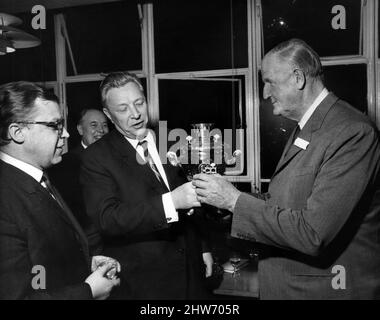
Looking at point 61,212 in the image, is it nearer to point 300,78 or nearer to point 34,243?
point 34,243

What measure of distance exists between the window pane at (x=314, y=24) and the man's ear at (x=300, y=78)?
130 cm

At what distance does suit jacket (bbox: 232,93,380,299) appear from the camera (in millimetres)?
1435

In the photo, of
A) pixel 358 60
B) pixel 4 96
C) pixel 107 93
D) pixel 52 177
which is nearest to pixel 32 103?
pixel 4 96

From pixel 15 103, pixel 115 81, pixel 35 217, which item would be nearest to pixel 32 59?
pixel 115 81

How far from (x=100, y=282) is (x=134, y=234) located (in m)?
0.40

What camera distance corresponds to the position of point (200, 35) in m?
2.80

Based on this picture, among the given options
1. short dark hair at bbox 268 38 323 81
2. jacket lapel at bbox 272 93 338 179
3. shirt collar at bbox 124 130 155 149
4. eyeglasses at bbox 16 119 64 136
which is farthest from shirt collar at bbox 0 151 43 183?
short dark hair at bbox 268 38 323 81

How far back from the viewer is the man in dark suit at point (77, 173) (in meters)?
2.19

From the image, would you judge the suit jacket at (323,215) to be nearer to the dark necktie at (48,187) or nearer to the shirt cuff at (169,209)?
the shirt cuff at (169,209)

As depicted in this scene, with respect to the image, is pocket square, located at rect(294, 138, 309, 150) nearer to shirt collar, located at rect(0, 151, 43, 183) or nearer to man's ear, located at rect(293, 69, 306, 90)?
man's ear, located at rect(293, 69, 306, 90)

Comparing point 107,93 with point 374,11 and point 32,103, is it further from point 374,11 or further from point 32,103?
point 374,11

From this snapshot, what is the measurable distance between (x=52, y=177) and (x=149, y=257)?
2.74 feet

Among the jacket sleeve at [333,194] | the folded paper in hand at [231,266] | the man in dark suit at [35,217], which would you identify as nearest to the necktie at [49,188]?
the man in dark suit at [35,217]

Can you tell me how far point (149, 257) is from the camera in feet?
6.51
